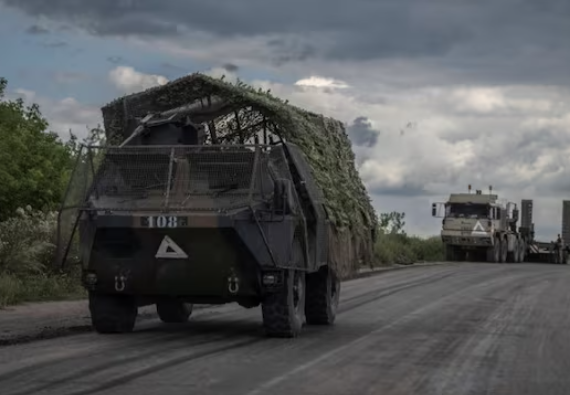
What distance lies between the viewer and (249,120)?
16.4 m

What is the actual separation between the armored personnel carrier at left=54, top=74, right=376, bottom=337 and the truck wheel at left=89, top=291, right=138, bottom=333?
15mm

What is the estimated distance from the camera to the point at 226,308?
2006 cm

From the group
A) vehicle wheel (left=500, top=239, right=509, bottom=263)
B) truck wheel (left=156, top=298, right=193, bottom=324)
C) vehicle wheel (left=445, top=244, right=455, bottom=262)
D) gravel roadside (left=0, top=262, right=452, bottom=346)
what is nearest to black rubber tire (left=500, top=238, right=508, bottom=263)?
vehicle wheel (left=500, top=239, right=509, bottom=263)

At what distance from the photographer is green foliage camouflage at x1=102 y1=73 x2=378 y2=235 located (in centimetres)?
1602

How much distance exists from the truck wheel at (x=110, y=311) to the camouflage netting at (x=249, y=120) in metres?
2.68

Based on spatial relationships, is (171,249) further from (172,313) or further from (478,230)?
(478,230)

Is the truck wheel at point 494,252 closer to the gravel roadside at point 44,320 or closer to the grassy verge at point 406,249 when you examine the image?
the grassy verge at point 406,249

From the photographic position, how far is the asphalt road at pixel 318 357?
998 centimetres

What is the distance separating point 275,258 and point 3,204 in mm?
23629

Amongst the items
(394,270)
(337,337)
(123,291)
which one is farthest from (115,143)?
(394,270)

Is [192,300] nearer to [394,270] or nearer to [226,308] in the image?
[226,308]

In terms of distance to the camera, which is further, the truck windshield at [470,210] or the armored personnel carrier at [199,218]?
the truck windshield at [470,210]

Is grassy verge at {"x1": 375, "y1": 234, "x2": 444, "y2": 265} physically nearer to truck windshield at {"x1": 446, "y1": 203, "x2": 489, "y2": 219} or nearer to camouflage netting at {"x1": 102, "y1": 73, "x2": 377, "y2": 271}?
truck windshield at {"x1": 446, "y1": 203, "x2": 489, "y2": 219}

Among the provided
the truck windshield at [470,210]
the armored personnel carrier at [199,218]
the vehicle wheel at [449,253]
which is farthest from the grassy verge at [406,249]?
the armored personnel carrier at [199,218]
